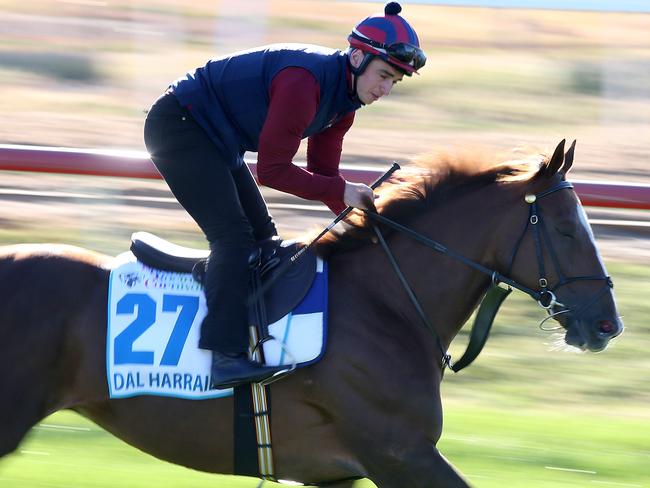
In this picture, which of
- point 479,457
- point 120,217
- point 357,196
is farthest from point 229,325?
point 120,217

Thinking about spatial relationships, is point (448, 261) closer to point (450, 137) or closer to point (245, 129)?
point (245, 129)

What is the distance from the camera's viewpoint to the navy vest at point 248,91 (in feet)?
13.5

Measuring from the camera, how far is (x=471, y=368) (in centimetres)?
697

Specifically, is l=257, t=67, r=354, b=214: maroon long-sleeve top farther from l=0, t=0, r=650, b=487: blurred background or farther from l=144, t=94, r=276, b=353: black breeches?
l=0, t=0, r=650, b=487: blurred background

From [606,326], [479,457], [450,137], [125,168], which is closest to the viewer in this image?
[606,326]

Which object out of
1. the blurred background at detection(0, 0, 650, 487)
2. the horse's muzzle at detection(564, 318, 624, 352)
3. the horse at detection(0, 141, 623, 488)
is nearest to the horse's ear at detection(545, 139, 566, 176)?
the horse at detection(0, 141, 623, 488)

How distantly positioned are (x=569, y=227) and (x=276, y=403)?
1.25 meters

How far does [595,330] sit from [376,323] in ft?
2.62

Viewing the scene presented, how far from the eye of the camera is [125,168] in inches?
295

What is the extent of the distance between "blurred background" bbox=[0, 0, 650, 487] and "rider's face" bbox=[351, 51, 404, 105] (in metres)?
0.49

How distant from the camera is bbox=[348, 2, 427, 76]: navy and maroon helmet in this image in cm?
413

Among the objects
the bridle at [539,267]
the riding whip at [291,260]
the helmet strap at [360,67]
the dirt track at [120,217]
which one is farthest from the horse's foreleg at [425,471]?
the dirt track at [120,217]

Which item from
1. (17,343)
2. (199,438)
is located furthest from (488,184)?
(17,343)

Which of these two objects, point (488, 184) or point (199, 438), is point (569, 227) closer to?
point (488, 184)
